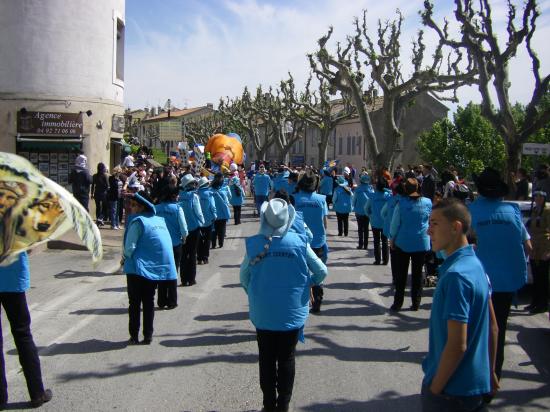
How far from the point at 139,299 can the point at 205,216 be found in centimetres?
524

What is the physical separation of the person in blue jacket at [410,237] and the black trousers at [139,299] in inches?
130

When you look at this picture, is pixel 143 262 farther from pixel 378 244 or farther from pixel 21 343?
pixel 378 244

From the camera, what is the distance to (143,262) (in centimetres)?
645

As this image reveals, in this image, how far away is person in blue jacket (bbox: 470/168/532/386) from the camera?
5.12 m

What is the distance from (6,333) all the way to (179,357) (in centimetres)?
218


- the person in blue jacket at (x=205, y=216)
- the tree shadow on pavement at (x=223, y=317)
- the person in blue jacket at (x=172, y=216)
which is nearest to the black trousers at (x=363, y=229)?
the person in blue jacket at (x=205, y=216)

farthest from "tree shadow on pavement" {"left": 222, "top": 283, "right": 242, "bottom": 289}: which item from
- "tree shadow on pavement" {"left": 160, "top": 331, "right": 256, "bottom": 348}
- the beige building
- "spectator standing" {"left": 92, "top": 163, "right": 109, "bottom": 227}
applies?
the beige building

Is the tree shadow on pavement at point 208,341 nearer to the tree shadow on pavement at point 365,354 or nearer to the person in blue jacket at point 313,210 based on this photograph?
the tree shadow on pavement at point 365,354

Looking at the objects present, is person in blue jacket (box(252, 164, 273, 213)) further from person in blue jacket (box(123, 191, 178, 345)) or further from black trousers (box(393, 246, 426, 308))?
person in blue jacket (box(123, 191, 178, 345))

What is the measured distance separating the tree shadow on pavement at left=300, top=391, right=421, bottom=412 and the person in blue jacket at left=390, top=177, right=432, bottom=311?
3076 mm

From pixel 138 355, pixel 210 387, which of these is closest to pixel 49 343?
pixel 138 355

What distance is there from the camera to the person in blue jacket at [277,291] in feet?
14.0

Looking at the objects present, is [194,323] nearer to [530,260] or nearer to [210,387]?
[210,387]

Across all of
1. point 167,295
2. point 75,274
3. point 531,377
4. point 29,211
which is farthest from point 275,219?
point 75,274
